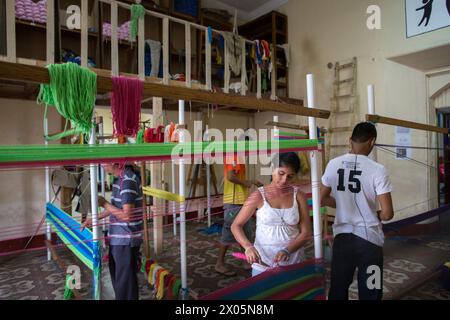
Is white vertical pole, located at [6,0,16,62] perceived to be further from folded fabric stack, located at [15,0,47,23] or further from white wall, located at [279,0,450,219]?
white wall, located at [279,0,450,219]

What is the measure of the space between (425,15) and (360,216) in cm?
342

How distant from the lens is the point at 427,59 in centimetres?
400

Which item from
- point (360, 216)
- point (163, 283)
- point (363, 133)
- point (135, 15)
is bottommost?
point (163, 283)

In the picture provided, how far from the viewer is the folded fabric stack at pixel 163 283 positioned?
2.23m

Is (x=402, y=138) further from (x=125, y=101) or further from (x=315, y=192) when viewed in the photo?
(x=125, y=101)

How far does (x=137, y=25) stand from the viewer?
3.41 metres

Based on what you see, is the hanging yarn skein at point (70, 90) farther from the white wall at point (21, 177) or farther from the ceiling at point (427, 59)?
the ceiling at point (427, 59)

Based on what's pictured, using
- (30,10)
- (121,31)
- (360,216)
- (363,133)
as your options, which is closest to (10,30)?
(30,10)

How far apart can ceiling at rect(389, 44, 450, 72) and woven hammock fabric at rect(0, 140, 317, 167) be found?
11.5 ft

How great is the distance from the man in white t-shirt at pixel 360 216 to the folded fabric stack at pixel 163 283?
1.14 m

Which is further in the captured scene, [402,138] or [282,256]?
[402,138]

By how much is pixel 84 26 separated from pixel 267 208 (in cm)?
271

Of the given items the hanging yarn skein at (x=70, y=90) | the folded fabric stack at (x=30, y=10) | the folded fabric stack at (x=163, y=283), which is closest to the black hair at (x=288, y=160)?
the hanging yarn skein at (x=70, y=90)
